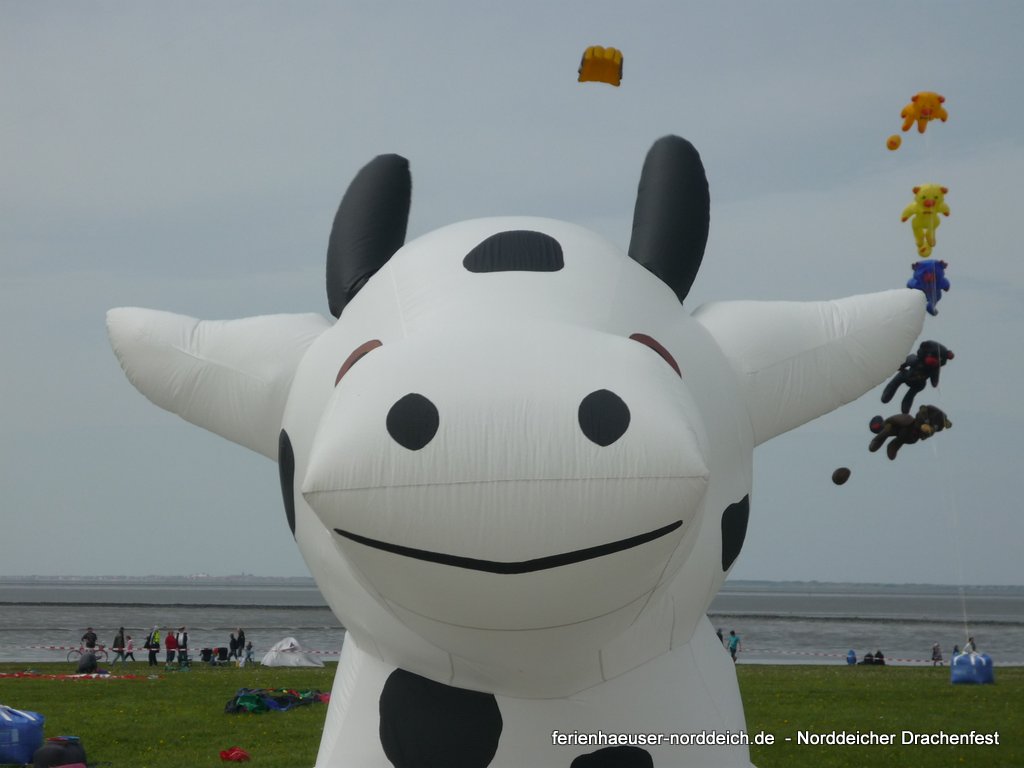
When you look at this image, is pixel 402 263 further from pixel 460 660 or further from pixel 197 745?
pixel 197 745

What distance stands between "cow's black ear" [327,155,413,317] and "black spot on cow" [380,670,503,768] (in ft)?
5.82

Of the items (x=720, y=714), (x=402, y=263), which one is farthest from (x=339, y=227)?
(x=720, y=714)

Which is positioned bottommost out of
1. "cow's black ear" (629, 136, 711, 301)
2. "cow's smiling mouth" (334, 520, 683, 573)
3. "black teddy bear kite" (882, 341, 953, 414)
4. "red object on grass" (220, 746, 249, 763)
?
"cow's smiling mouth" (334, 520, 683, 573)

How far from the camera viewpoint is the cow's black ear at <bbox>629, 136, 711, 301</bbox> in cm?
530

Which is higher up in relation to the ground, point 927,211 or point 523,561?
point 927,211

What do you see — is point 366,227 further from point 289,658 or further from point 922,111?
point 289,658

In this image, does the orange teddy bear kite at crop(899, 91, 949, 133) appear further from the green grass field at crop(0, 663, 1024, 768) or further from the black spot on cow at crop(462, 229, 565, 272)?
the green grass field at crop(0, 663, 1024, 768)

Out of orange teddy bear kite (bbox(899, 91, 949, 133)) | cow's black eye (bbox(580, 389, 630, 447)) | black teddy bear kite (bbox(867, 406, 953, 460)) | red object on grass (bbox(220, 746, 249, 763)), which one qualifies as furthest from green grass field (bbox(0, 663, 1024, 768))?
cow's black eye (bbox(580, 389, 630, 447))

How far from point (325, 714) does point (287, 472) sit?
9.13 m

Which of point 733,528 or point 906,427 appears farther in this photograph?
point 906,427

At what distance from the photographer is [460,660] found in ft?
15.3

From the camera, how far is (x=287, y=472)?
16.9 ft

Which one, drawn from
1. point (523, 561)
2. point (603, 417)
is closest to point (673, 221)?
point (603, 417)

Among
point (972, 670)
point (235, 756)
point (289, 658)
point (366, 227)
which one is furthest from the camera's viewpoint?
point (289, 658)
